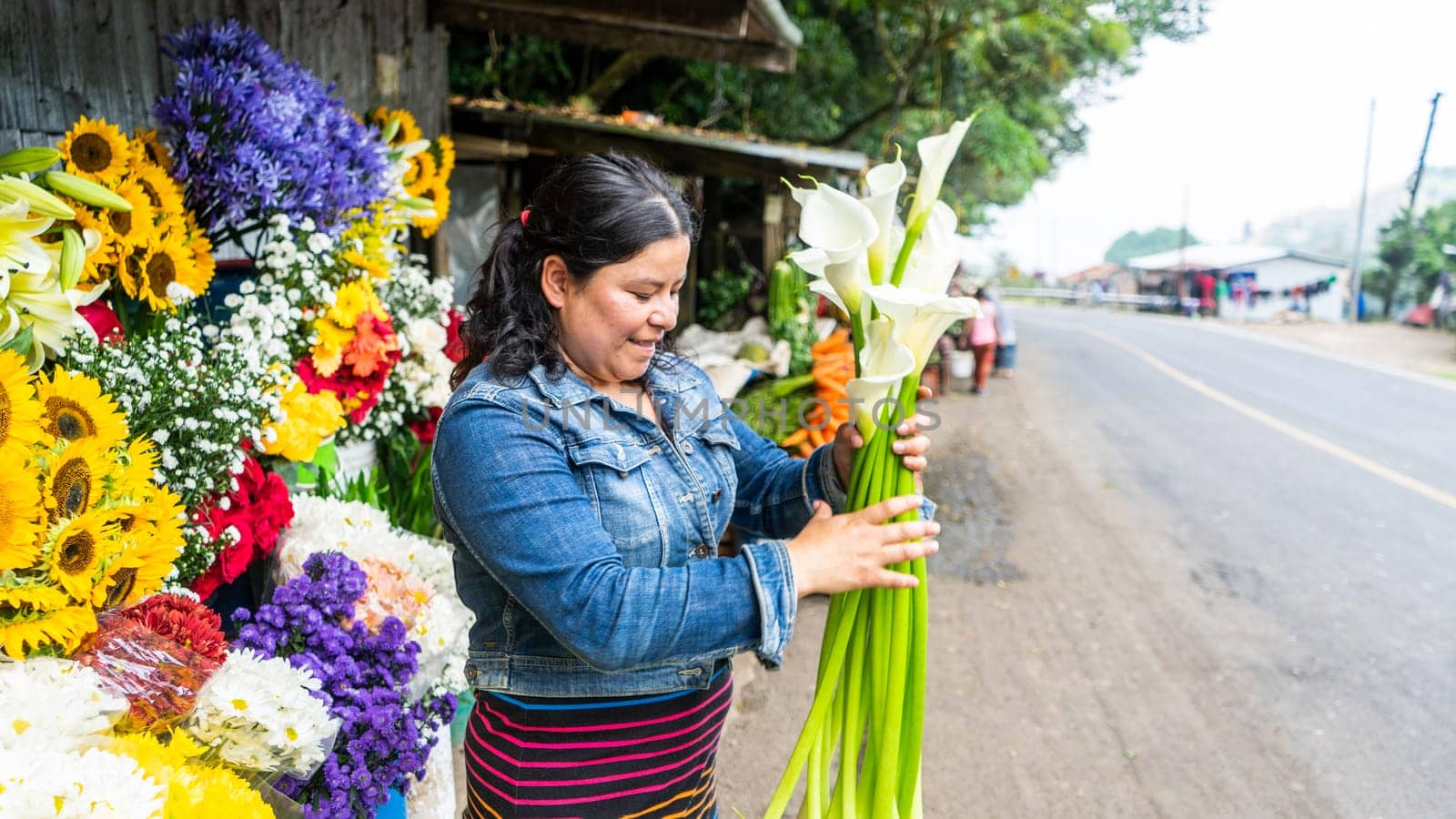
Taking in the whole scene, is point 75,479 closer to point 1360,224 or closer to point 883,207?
point 883,207

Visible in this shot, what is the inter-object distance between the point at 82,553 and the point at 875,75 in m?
10.6

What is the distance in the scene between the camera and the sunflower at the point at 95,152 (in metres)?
1.78

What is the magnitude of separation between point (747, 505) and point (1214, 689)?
9.63 ft

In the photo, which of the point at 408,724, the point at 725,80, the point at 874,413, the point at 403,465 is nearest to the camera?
the point at 874,413

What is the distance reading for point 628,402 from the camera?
139 cm

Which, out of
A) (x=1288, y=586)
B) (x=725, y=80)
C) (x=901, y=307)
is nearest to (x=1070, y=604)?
(x=1288, y=586)

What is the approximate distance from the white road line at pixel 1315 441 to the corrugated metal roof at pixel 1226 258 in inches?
1128

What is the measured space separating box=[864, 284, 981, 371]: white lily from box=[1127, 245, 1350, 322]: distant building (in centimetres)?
3693

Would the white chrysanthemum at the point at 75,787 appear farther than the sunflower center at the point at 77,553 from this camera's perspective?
No

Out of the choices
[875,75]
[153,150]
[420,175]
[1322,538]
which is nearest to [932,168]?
[153,150]

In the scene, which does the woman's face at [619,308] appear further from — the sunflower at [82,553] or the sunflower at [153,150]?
the sunflower at [153,150]

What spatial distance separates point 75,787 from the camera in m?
1.03

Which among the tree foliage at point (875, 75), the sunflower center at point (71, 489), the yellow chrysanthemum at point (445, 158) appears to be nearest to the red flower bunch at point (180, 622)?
the sunflower center at point (71, 489)

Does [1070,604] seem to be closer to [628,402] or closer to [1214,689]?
[1214,689]
